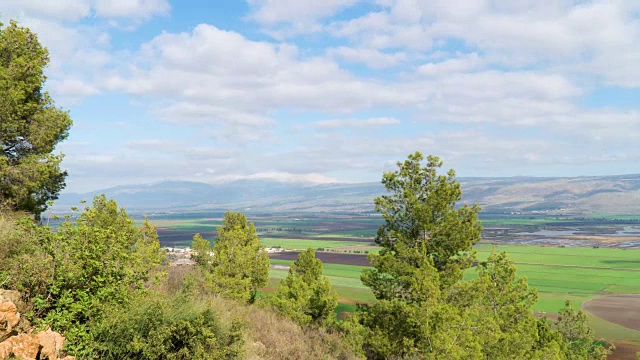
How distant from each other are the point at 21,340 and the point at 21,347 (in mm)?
186

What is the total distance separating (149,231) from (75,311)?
27.0 metres

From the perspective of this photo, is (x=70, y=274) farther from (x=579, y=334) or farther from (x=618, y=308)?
(x=618, y=308)

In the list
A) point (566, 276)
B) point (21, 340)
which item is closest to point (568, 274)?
point (566, 276)

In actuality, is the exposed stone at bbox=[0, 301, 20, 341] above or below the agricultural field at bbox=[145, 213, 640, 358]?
above

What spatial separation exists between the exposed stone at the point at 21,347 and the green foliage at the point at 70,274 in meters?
0.96

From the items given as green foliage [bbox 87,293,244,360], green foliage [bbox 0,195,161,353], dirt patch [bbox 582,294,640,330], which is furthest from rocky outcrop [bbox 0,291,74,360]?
dirt patch [bbox 582,294,640,330]

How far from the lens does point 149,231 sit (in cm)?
3578

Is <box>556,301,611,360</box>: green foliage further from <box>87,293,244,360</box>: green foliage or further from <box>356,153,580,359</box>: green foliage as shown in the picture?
<box>87,293,244,360</box>: green foliage

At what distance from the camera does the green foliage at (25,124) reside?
1925cm

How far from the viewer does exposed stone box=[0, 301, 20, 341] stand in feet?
28.9

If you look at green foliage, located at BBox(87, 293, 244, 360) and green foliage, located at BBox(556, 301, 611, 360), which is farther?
green foliage, located at BBox(556, 301, 611, 360)

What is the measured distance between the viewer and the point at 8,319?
9.00 metres

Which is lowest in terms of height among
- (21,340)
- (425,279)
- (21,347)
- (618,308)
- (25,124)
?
(618,308)

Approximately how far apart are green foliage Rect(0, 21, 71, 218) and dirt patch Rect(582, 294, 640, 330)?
287 ft
